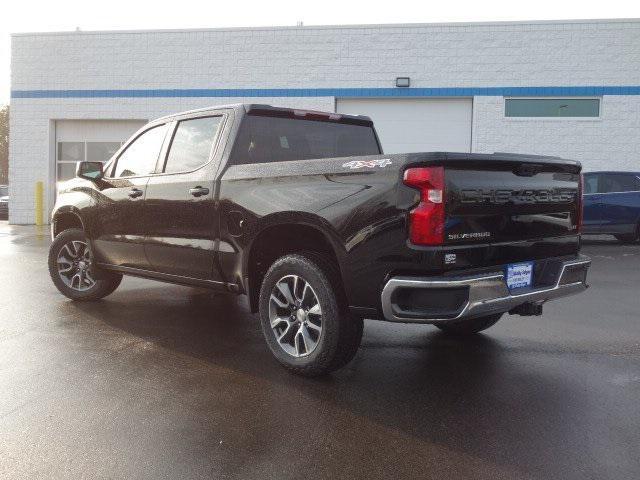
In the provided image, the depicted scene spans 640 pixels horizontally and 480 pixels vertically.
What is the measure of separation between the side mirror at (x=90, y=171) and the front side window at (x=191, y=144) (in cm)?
115

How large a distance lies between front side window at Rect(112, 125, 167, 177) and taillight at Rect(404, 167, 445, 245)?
2.93 metres

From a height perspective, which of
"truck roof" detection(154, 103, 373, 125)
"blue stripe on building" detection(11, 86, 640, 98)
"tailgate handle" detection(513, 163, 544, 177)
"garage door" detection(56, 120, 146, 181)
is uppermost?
"blue stripe on building" detection(11, 86, 640, 98)

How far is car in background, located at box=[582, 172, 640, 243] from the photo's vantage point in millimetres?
13914

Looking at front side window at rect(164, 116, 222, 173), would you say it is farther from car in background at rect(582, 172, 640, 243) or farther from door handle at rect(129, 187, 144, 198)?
car in background at rect(582, 172, 640, 243)

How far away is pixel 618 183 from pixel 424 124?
6403mm

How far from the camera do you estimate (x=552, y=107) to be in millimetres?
18438

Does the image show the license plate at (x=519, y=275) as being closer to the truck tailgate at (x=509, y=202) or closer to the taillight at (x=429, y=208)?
the truck tailgate at (x=509, y=202)

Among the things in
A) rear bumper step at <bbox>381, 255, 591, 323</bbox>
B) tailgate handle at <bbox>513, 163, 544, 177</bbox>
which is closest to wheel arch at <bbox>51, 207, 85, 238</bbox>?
rear bumper step at <bbox>381, 255, 591, 323</bbox>

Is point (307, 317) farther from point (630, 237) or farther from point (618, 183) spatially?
point (630, 237)

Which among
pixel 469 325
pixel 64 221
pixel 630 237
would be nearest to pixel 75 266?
pixel 64 221

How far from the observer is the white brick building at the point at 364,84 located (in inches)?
717

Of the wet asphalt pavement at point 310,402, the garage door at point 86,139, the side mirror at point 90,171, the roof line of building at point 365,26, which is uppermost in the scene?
the roof line of building at point 365,26

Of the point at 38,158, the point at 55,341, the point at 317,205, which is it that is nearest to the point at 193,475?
the point at 317,205

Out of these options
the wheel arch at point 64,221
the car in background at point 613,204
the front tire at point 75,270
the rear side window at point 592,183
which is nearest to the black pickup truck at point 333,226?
the front tire at point 75,270
